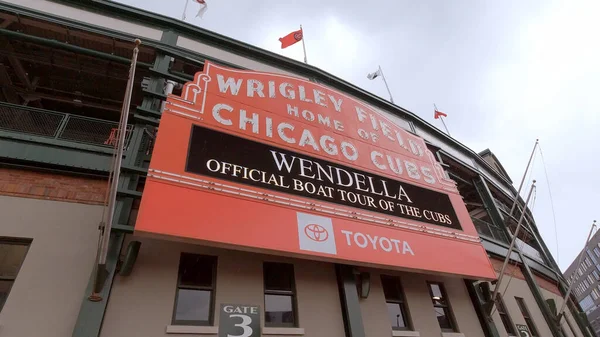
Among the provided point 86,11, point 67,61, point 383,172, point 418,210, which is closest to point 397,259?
point 418,210

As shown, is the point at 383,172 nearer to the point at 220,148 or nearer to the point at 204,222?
the point at 220,148

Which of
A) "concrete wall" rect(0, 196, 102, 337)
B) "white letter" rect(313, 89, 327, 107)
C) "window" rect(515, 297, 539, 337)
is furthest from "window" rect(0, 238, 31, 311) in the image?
"window" rect(515, 297, 539, 337)

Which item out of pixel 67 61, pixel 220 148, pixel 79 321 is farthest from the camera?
pixel 67 61

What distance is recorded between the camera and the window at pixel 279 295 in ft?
22.3

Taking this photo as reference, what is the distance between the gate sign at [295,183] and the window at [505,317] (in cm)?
278

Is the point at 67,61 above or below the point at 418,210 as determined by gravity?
above

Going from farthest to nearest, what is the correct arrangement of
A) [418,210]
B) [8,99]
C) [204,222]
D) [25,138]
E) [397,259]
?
[8,99]
[418,210]
[397,259]
[25,138]
[204,222]

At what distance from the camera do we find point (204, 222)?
5.98 m

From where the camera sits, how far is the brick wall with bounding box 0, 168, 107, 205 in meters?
6.34

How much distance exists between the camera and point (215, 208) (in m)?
6.28

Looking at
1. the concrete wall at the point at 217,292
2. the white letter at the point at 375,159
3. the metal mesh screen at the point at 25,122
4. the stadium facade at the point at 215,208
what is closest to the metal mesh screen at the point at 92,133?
the stadium facade at the point at 215,208

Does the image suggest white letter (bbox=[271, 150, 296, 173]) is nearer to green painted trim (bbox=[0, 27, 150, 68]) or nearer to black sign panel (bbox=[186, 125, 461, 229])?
black sign panel (bbox=[186, 125, 461, 229])

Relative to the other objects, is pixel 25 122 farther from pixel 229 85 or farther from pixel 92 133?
pixel 229 85

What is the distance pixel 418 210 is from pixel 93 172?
8.00 metres
